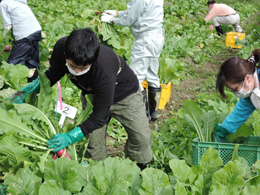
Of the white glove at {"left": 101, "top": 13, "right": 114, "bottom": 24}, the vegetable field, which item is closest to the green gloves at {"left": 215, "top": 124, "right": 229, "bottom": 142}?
the vegetable field

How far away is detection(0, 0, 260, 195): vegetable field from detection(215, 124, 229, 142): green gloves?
0.22 feet

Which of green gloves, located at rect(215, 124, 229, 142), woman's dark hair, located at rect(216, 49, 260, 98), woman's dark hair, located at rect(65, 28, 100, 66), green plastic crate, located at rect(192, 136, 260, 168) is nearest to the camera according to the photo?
woman's dark hair, located at rect(65, 28, 100, 66)

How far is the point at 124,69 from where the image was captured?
2824mm

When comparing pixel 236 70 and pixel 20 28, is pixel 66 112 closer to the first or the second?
pixel 236 70

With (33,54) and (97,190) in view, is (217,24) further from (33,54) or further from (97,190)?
(97,190)

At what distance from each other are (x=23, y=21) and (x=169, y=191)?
3732mm

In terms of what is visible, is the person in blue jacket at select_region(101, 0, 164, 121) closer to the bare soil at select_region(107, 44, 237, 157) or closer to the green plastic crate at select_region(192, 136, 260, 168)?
the bare soil at select_region(107, 44, 237, 157)

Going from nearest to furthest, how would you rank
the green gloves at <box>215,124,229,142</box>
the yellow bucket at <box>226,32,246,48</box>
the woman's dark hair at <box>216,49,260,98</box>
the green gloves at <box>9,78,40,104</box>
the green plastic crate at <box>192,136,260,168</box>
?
the woman's dark hair at <box>216,49,260,98</box> → the green gloves at <box>9,78,40,104</box> → the green plastic crate at <box>192,136,260,168</box> → the green gloves at <box>215,124,229,142</box> → the yellow bucket at <box>226,32,246,48</box>

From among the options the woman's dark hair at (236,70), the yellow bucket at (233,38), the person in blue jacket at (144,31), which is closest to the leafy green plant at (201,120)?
the woman's dark hair at (236,70)

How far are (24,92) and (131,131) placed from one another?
3.30 feet

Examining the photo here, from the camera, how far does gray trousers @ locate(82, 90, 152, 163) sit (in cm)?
295

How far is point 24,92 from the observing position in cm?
279

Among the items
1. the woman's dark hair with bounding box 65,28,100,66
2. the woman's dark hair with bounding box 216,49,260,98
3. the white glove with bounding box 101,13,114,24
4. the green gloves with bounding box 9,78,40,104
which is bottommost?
the white glove with bounding box 101,13,114,24

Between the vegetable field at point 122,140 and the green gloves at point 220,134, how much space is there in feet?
0.22
